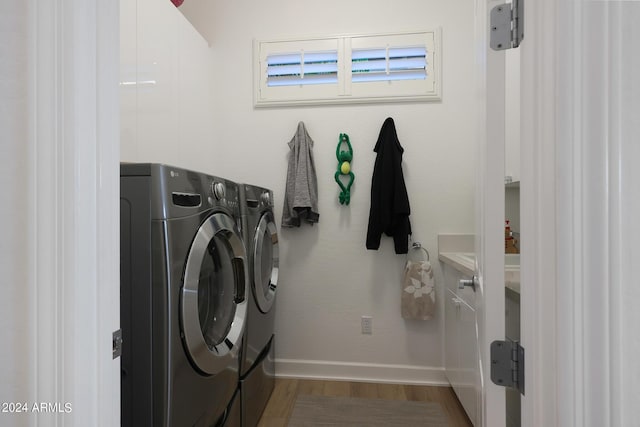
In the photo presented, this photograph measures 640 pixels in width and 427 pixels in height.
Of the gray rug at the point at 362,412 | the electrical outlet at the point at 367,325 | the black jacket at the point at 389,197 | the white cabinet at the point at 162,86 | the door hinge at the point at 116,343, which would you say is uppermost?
the white cabinet at the point at 162,86

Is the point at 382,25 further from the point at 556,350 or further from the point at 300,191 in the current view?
the point at 556,350

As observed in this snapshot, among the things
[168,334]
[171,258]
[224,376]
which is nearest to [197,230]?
[171,258]

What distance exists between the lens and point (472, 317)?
5.42 feet

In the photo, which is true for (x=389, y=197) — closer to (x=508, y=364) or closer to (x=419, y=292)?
(x=419, y=292)

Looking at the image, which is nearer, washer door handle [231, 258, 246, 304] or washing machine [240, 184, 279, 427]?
washer door handle [231, 258, 246, 304]

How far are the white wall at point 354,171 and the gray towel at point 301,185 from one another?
82mm

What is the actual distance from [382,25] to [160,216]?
213 cm

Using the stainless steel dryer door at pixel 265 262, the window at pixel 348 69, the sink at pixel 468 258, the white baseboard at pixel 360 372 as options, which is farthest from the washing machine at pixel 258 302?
the sink at pixel 468 258

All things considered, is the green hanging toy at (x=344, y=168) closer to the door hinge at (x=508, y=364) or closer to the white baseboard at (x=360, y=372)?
the white baseboard at (x=360, y=372)

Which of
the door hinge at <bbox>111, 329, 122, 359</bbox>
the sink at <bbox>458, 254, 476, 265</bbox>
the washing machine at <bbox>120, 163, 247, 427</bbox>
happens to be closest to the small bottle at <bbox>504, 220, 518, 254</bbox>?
the sink at <bbox>458, 254, 476, 265</bbox>

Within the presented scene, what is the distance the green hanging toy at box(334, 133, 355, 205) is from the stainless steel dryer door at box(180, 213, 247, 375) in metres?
1.02

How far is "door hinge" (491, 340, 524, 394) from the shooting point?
24.0 inches

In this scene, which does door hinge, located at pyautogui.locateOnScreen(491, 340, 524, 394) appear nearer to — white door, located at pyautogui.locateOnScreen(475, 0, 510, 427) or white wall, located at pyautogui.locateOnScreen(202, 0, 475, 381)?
white door, located at pyautogui.locateOnScreen(475, 0, 510, 427)

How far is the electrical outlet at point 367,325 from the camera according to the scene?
2.38 metres
